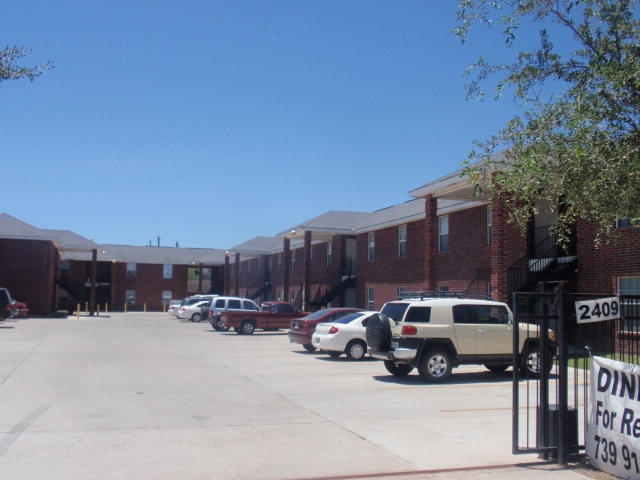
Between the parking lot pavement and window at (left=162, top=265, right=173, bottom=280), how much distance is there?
55.1 metres

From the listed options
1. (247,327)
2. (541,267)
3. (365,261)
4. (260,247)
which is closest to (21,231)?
(260,247)

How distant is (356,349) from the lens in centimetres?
2036

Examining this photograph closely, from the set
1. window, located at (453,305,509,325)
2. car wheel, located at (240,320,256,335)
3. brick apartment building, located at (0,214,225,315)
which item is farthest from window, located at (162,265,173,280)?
window, located at (453,305,509,325)

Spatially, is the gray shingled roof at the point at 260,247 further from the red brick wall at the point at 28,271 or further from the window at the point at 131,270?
the window at the point at 131,270

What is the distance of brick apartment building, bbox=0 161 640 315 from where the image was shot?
72.4ft

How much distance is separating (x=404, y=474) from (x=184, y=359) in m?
13.5

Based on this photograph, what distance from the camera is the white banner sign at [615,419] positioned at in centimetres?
722

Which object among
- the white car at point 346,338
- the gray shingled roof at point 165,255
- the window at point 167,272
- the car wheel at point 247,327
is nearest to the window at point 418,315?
the white car at point 346,338

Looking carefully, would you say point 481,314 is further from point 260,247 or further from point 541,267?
point 260,247

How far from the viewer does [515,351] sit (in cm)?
824

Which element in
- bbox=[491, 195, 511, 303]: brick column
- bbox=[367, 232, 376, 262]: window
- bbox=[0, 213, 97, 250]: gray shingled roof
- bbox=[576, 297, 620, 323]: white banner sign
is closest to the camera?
bbox=[576, 297, 620, 323]: white banner sign

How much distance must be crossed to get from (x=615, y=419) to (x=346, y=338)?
12926 millimetres

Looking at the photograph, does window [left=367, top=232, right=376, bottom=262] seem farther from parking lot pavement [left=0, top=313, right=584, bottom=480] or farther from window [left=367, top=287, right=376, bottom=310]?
parking lot pavement [left=0, top=313, right=584, bottom=480]

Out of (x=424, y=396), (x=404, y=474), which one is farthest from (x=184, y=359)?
(x=404, y=474)
